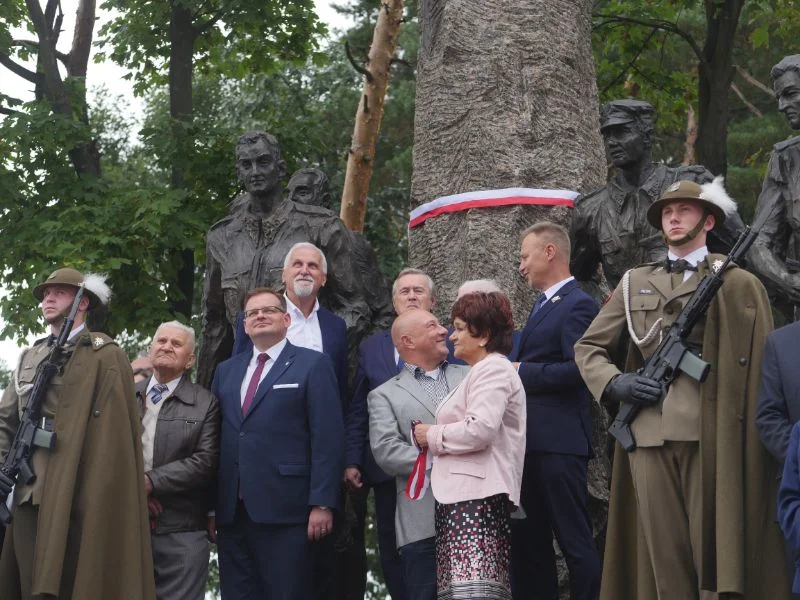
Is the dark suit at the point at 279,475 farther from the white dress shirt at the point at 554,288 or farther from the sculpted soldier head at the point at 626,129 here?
the sculpted soldier head at the point at 626,129

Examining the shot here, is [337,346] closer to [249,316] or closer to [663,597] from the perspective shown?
[249,316]

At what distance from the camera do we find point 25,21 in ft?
63.2

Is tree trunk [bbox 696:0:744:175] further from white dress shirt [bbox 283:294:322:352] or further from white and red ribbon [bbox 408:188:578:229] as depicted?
white dress shirt [bbox 283:294:322:352]

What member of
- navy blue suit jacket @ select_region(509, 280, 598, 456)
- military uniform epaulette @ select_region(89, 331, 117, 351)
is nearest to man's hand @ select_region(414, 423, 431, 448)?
navy blue suit jacket @ select_region(509, 280, 598, 456)

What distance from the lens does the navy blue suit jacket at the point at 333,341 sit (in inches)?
332

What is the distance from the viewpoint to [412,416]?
7.30m

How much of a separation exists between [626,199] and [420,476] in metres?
2.12

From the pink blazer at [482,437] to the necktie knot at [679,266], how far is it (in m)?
0.82

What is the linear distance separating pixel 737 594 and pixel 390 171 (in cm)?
1837

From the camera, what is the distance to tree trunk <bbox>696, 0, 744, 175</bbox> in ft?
50.1

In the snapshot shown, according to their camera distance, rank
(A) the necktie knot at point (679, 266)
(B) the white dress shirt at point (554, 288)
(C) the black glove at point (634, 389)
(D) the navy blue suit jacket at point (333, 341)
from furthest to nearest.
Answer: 1. (D) the navy blue suit jacket at point (333, 341)
2. (B) the white dress shirt at point (554, 288)
3. (A) the necktie knot at point (679, 266)
4. (C) the black glove at point (634, 389)

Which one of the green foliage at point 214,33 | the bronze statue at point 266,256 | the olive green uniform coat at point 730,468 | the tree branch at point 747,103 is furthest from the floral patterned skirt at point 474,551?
the tree branch at point 747,103


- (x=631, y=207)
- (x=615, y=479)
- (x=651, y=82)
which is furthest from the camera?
(x=651, y=82)

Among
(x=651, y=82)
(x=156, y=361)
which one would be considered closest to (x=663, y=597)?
(x=156, y=361)
